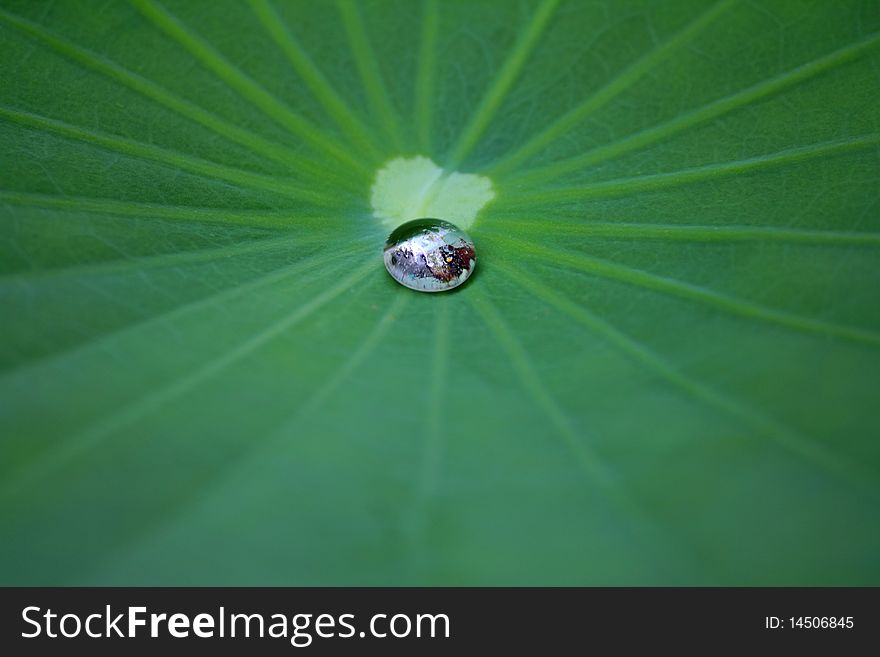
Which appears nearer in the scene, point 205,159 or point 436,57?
point 205,159

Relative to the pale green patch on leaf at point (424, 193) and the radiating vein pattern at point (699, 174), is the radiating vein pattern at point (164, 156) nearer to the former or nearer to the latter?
the pale green patch on leaf at point (424, 193)

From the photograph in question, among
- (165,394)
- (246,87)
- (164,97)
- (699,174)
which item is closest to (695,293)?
(699,174)

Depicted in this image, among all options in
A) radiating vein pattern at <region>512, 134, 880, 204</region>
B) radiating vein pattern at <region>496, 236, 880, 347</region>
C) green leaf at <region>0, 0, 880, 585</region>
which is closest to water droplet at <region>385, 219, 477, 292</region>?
green leaf at <region>0, 0, 880, 585</region>

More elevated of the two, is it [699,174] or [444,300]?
[699,174]

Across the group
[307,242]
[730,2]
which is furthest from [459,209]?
[730,2]

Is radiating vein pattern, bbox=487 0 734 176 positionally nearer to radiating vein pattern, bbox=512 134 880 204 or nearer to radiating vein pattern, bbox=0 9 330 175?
radiating vein pattern, bbox=512 134 880 204

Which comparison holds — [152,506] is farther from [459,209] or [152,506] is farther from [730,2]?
[730,2]

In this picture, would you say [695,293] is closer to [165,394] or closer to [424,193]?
[424,193]
